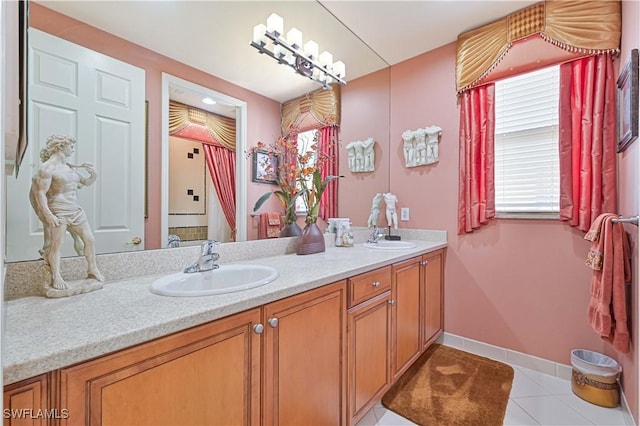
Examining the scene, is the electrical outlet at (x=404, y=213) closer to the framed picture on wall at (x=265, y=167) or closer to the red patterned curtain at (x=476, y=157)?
the red patterned curtain at (x=476, y=157)

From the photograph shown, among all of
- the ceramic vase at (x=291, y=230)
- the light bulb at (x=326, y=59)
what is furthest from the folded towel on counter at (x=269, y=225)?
the light bulb at (x=326, y=59)

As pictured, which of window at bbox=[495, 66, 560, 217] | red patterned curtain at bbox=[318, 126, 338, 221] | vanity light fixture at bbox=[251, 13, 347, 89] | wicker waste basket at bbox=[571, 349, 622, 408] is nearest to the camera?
wicker waste basket at bbox=[571, 349, 622, 408]

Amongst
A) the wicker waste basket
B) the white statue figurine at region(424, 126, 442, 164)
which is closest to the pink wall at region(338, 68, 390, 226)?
the white statue figurine at region(424, 126, 442, 164)

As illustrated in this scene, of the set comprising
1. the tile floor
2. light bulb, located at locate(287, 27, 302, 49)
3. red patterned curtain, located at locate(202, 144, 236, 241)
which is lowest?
the tile floor

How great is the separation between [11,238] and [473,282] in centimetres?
259

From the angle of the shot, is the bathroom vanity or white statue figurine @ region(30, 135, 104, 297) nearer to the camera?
the bathroom vanity

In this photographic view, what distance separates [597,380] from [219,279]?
2.15 meters

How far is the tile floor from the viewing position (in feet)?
4.84

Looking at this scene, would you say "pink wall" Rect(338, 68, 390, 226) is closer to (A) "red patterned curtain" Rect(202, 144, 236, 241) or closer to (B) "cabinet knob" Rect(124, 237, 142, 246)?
(A) "red patterned curtain" Rect(202, 144, 236, 241)

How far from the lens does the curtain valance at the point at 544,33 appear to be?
5.37 ft

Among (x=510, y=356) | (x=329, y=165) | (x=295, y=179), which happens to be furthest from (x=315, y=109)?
(x=510, y=356)

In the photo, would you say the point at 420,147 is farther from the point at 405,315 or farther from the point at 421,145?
the point at 405,315

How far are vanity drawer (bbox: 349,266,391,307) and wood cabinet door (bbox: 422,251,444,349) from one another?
0.57 metres

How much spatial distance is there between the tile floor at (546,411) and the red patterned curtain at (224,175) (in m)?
1.28
